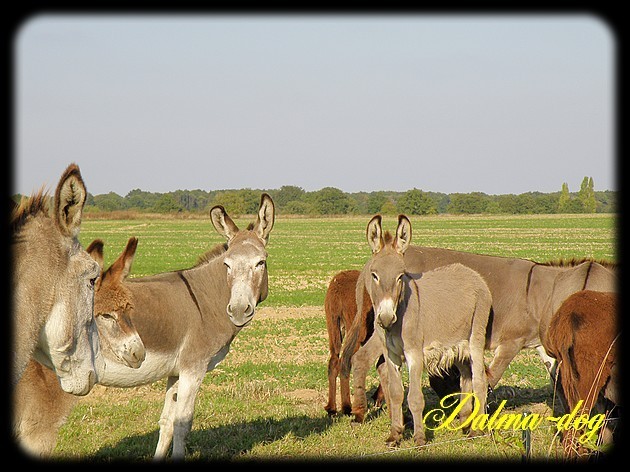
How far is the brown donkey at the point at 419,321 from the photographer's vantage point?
6.82 meters

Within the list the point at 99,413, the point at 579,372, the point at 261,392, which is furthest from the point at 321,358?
the point at 579,372

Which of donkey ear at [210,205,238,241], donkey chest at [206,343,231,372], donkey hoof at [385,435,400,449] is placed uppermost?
donkey ear at [210,205,238,241]

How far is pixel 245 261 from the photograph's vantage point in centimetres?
614

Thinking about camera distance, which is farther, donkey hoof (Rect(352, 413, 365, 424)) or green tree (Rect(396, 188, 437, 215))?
green tree (Rect(396, 188, 437, 215))

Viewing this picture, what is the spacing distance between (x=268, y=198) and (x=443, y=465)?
3.32 m

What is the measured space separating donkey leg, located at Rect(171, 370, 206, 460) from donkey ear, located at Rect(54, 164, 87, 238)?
10.3 ft

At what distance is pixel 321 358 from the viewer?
40.9ft

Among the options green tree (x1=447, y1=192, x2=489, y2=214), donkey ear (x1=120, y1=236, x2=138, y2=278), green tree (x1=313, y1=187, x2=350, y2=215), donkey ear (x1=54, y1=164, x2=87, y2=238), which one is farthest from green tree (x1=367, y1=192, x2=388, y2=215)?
donkey ear (x1=54, y1=164, x2=87, y2=238)

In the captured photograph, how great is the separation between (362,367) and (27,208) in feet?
18.4

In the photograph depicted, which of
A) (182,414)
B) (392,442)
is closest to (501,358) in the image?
(392,442)

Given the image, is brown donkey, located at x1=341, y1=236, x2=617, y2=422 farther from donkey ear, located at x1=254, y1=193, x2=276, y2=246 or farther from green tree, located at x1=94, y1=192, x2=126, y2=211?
green tree, located at x1=94, y1=192, x2=126, y2=211

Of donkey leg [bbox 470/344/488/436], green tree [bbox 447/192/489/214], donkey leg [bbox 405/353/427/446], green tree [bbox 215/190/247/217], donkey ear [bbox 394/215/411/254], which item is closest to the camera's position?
donkey leg [bbox 405/353/427/446]

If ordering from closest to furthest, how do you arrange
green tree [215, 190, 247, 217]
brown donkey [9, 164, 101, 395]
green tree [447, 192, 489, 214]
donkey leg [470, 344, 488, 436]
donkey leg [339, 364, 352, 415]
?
brown donkey [9, 164, 101, 395] → donkey leg [470, 344, 488, 436] → donkey leg [339, 364, 352, 415] → green tree [215, 190, 247, 217] → green tree [447, 192, 489, 214]

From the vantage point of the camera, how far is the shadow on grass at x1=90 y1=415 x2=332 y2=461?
6637 mm
